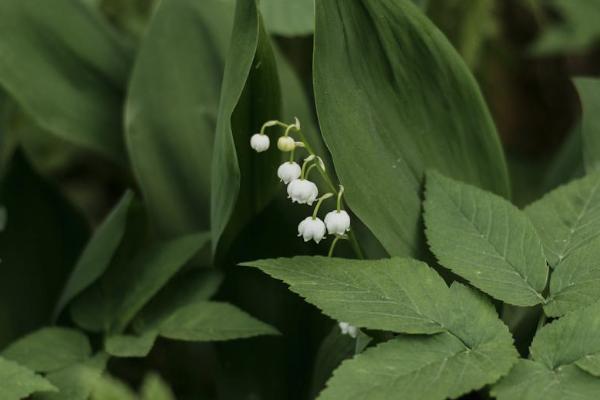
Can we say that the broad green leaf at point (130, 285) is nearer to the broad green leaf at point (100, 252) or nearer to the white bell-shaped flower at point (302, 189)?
the broad green leaf at point (100, 252)

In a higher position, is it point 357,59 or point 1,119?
point 357,59

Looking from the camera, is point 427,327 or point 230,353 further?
point 230,353

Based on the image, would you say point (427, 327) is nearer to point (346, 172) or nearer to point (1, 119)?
point (346, 172)

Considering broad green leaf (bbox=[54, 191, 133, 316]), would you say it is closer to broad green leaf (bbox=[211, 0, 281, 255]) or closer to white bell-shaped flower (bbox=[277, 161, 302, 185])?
broad green leaf (bbox=[211, 0, 281, 255])

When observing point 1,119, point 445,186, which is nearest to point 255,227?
point 445,186

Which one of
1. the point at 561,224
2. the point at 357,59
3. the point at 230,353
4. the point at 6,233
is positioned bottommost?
the point at 230,353

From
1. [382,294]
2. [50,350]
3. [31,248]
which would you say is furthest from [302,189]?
[31,248]

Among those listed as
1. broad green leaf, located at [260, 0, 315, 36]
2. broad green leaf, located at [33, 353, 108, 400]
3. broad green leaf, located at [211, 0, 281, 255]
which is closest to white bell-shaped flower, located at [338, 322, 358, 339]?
broad green leaf, located at [211, 0, 281, 255]
